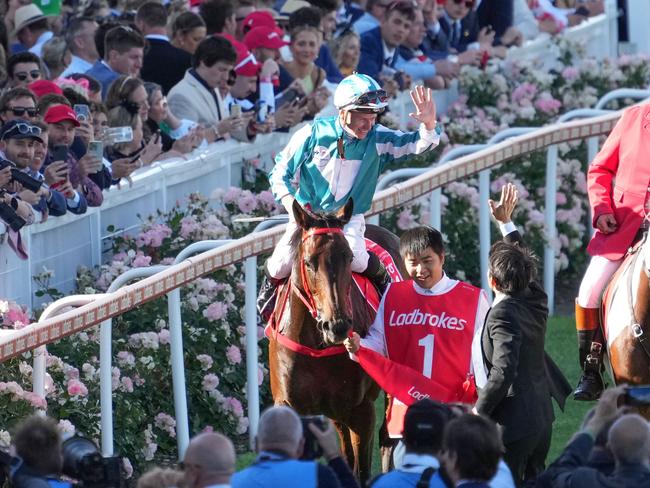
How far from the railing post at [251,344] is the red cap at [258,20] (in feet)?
12.1

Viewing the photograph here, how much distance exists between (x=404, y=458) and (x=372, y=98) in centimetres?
250

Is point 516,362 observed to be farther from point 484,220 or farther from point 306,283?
point 484,220

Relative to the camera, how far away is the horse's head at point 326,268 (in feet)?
24.8

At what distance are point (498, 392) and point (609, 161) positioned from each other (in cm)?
218

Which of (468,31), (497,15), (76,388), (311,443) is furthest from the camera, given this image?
(497,15)

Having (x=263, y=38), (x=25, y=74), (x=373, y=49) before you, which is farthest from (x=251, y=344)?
(x=373, y=49)

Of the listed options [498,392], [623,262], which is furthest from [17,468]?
[623,262]

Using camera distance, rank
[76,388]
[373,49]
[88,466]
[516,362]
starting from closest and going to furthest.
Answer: [88,466]
[516,362]
[76,388]
[373,49]

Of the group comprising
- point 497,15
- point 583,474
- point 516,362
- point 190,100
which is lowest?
point 497,15

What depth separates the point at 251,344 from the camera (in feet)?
31.4

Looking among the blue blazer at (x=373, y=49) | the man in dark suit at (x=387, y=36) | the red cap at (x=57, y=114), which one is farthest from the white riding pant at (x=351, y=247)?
the man in dark suit at (x=387, y=36)

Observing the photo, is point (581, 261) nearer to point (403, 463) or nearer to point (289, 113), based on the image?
point (289, 113)

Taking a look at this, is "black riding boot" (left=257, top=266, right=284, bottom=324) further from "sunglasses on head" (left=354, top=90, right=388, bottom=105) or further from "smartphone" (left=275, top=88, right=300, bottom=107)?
"smartphone" (left=275, top=88, right=300, bottom=107)

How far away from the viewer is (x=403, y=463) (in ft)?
19.3
